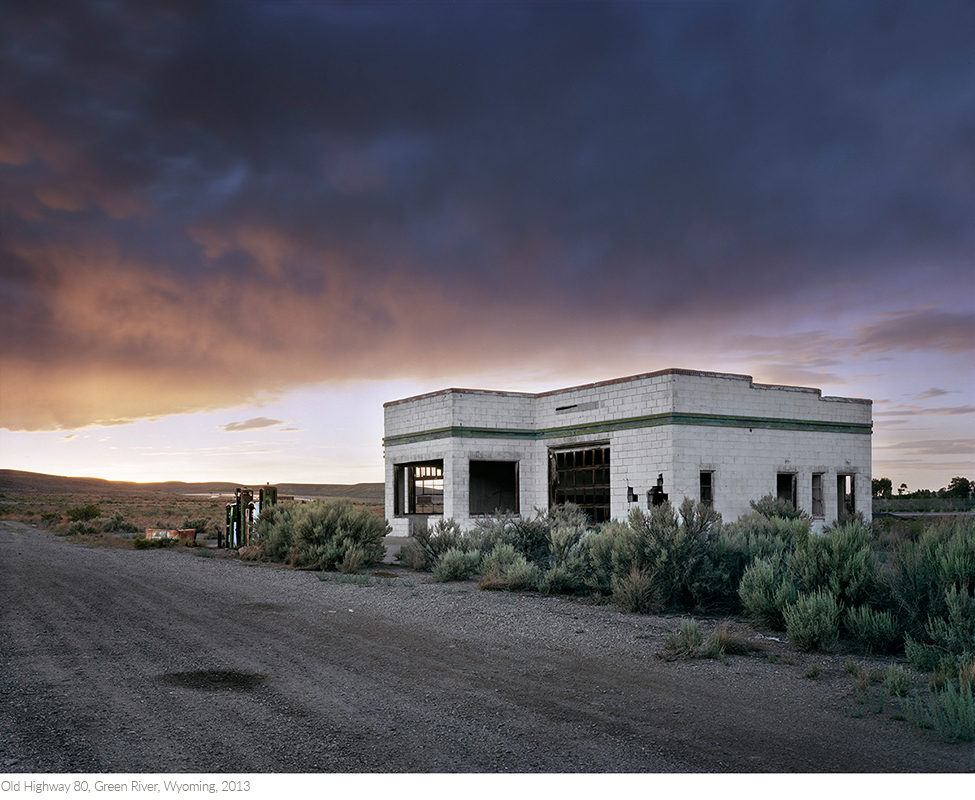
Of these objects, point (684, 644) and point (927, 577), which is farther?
point (927, 577)

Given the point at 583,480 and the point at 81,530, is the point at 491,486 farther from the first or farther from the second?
the point at 81,530

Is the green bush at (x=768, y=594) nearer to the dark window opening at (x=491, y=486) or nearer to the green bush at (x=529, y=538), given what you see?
the green bush at (x=529, y=538)

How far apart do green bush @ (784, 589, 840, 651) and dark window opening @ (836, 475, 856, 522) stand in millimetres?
22267

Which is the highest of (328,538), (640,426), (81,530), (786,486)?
(640,426)

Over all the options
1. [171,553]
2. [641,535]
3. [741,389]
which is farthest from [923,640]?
[171,553]

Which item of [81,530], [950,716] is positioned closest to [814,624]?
[950,716]

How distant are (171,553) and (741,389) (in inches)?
795

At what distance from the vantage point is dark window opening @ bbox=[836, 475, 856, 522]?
30.0 meters

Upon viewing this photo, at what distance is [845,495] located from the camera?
30312mm

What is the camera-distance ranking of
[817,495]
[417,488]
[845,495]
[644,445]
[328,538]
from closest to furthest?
[328,538]
[644,445]
[817,495]
[845,495]
[417,488]

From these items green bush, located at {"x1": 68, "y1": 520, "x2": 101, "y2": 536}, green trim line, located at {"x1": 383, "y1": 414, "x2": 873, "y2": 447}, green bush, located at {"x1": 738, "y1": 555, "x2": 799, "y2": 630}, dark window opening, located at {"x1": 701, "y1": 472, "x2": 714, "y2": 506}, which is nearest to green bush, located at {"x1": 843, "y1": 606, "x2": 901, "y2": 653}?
green bush, located at {"x1": 738, "y1": 555, "x2": 799, "y2": 630}

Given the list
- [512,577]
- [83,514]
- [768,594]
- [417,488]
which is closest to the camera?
[768,594]

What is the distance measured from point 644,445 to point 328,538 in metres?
11.4

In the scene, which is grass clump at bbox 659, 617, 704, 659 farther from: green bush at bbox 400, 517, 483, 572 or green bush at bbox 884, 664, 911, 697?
green bush at bbox 400, 517, 483, 572
